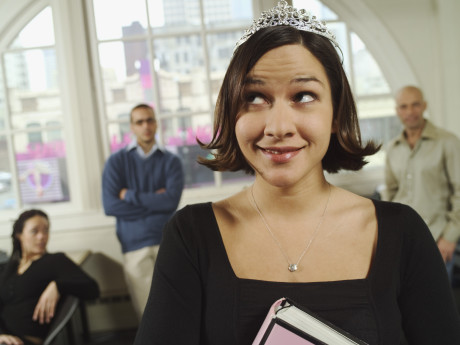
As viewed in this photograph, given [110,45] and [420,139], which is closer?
[420,139]

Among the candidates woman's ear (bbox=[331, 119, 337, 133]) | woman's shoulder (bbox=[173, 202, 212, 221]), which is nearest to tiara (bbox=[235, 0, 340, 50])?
woman's ear (bbox=[331, 119, 337, 133])

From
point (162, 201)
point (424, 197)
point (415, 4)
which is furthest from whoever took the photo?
point (415, 4)

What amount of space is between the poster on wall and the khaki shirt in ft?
7.84

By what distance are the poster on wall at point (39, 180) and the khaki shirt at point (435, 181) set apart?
239cm

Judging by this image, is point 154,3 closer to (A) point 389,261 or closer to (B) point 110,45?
(B) point 110,45

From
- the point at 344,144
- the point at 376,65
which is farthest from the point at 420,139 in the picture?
the point at 344,144

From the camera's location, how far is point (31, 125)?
3420mm

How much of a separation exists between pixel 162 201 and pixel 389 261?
2256 millimetres

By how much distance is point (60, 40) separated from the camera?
3238 mm

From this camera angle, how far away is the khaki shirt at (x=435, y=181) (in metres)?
2.34

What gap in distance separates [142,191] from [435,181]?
1654mm

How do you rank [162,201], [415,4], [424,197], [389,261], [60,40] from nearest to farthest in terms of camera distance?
1. [389,261]
2. [424,197]
3. [162,201]
4. [60,40]
5. [415,4]

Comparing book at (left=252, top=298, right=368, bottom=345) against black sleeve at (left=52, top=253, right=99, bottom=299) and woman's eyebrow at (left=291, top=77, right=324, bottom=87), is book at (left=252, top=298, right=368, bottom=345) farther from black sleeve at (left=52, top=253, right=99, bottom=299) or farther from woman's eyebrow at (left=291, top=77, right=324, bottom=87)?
black sleeve at (left=52, top=253, right=99, bottom=299)

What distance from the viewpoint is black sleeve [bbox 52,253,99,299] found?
2447 millimetres
